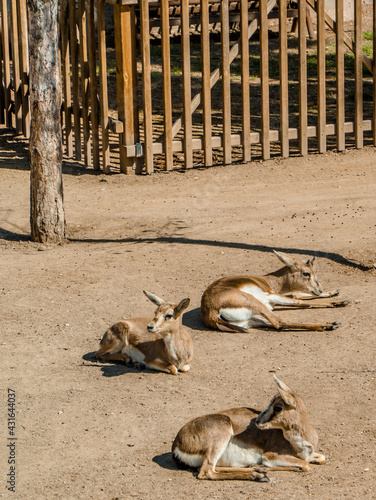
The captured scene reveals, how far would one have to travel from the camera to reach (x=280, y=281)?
8281mm

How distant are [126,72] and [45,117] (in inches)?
101

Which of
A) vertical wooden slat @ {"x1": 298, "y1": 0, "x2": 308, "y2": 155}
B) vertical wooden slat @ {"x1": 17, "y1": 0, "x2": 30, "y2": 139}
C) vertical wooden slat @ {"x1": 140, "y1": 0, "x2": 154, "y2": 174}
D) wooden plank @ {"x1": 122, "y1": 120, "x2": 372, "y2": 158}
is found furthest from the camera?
vertical wooden slat @ {"x1": 17, "y1": 0, "x2": 30, "y2": 139}

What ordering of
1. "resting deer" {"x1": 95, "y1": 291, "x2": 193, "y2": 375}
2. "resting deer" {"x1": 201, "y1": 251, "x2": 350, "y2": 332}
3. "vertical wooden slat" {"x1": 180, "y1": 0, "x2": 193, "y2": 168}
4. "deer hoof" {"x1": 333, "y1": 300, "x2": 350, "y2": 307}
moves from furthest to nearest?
"vertical wooden slat" {"x1": 180, "y1": 0, "x2": 193, "y2": 168} → "deer hoof" {"x1": 333, "y1": 300, "x2": 350, "y2": 307} → "resting deer" {"x1": 201, "y1": 251, "x2": 350, "y2": 332} → "resting deer" {"x1": 95, "y1": 291, "x2": 193, "y2": 375}

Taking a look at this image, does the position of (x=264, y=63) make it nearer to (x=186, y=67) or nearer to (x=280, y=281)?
(x=186, y=67)

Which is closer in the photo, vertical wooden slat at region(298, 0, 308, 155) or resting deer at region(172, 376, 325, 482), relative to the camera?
resting deer at region(172, 376, 325, 482)

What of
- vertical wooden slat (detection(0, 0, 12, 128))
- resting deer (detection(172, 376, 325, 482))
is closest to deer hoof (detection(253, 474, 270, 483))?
resting deer (detection(172, 376, 325, 482))

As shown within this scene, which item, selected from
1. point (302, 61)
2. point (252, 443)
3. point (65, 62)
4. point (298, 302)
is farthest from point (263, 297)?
point (65, 62)

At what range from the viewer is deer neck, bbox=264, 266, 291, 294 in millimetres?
8258

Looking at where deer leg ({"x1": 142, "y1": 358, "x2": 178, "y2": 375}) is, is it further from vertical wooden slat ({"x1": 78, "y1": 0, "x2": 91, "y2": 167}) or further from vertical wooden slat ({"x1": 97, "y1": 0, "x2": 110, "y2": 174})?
vertical wooden slat ({"x1": 78, "y1": 0, "x2": 91, "y2": 167})

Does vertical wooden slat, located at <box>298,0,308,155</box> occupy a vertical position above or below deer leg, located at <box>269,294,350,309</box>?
above

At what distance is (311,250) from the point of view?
368 inches

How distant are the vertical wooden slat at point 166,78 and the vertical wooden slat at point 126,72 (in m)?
0.40

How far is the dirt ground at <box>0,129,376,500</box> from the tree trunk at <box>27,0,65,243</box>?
46 centimetres

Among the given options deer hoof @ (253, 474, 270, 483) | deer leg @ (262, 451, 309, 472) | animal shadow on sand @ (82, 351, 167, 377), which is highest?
animal shadow on sand @ (82, 351, 167, 377)
